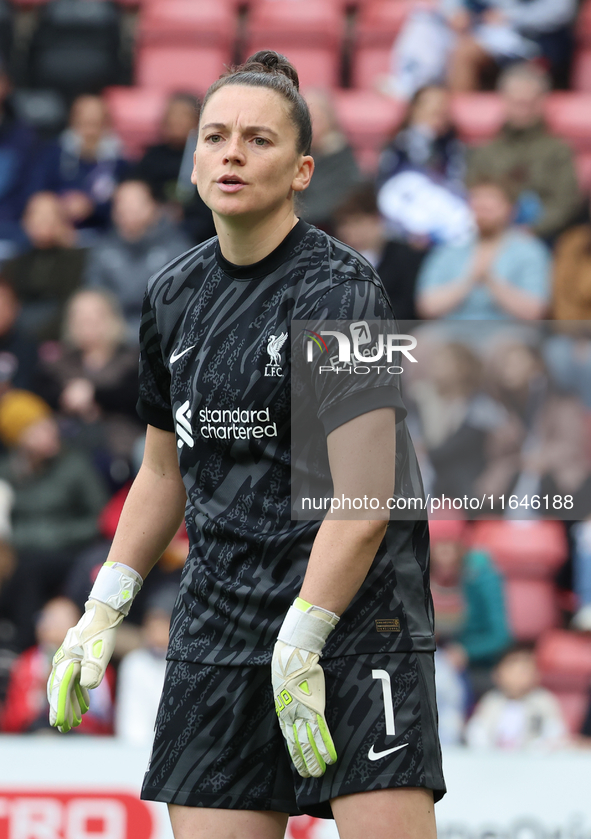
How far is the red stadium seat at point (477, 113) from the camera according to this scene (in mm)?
7645

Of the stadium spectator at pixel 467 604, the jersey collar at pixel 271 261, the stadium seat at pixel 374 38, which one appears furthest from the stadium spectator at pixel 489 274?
the jersey collar at pixel 271 261

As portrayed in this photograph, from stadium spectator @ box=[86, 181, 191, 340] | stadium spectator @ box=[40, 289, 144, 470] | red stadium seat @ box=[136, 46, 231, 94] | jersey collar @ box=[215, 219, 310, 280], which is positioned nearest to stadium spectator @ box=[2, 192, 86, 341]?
stadium spectator @ box=[86, 181, 191, 340]

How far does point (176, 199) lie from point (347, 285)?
5256 mm

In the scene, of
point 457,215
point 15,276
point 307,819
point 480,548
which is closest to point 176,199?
point 15,276

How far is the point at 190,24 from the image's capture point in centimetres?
848

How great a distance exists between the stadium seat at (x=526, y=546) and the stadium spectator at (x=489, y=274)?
1172 mm

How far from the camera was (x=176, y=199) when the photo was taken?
7.35 m

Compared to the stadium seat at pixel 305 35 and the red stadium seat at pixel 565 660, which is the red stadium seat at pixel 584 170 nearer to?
the stadium seat at pixel 305 35

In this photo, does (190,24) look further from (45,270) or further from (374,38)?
(45,270)

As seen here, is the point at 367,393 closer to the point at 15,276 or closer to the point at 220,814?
the point at 220,814

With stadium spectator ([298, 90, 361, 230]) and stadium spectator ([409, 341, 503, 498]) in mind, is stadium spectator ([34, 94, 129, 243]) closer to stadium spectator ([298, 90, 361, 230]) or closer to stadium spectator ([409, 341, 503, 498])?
stadium spectator ([298, 90, 361, 230])

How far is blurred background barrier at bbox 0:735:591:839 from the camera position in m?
4.39

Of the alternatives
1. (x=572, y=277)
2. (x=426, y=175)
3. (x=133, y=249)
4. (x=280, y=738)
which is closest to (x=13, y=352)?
(x=133, y=249)

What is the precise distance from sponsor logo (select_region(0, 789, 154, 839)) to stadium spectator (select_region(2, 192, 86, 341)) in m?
3.13
